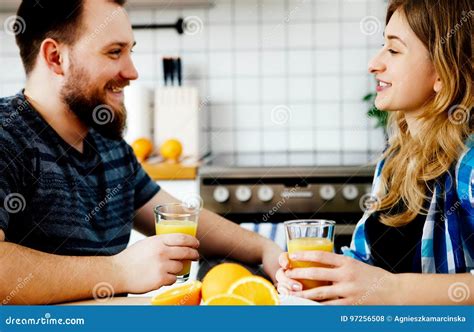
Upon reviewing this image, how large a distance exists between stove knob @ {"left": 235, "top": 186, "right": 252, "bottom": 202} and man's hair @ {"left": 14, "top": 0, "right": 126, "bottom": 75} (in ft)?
2.47

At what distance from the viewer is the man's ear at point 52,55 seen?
3.30ft

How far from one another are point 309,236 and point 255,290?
11cm

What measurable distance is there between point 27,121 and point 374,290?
563mm

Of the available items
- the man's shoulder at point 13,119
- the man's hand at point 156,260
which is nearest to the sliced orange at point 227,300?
the man's hand at point 156,260

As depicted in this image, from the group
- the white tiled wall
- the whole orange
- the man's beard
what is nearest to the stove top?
the white tiled wall

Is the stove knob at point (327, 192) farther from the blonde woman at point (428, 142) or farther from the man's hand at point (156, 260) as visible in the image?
the man's hand at point (156, 260)

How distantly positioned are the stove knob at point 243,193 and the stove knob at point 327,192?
0.19 metres

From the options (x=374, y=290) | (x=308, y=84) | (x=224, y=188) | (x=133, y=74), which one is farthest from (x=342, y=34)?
(x=374, y=290)

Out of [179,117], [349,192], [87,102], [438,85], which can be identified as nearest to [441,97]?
[438,85]

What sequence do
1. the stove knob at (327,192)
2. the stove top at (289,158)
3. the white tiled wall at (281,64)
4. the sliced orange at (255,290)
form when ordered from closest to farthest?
the sliced orange at (255,290) → the stove knob at (327,192) → the stove top at (289,158) → the white tiled wall at (281,64)

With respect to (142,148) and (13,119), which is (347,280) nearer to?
(13,119)

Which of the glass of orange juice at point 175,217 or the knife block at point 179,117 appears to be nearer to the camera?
the glass of orange juice at point 175,217

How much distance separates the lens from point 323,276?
690 mm
